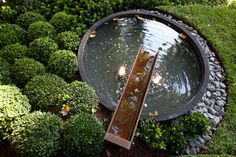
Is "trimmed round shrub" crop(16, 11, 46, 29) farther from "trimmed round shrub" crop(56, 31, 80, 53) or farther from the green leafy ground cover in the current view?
the green leafy ground cover

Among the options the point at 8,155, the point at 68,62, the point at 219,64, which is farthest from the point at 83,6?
the point at 8,155

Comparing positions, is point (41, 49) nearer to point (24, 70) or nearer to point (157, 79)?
point (24, 70)

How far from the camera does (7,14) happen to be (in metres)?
5.74

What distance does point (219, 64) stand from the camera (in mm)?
5789

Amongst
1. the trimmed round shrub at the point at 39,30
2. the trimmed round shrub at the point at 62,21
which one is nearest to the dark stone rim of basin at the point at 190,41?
the trimmed round shrub at the point at 62,21

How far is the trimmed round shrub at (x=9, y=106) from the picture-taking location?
13.3 ft

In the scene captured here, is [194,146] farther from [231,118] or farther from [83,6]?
[83,6]

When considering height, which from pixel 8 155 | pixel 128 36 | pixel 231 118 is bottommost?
pixel 8 155

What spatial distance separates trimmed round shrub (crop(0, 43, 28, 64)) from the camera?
4980mm

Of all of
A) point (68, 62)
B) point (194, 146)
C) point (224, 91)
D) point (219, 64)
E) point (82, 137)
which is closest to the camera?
point (82, 137)

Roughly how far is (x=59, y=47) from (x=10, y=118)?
1.81 metres

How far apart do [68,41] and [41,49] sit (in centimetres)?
54

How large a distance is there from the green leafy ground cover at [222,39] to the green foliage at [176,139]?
0.49 m

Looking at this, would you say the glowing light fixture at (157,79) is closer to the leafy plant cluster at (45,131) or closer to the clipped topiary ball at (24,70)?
the leafy plant cluster at (45,131)
